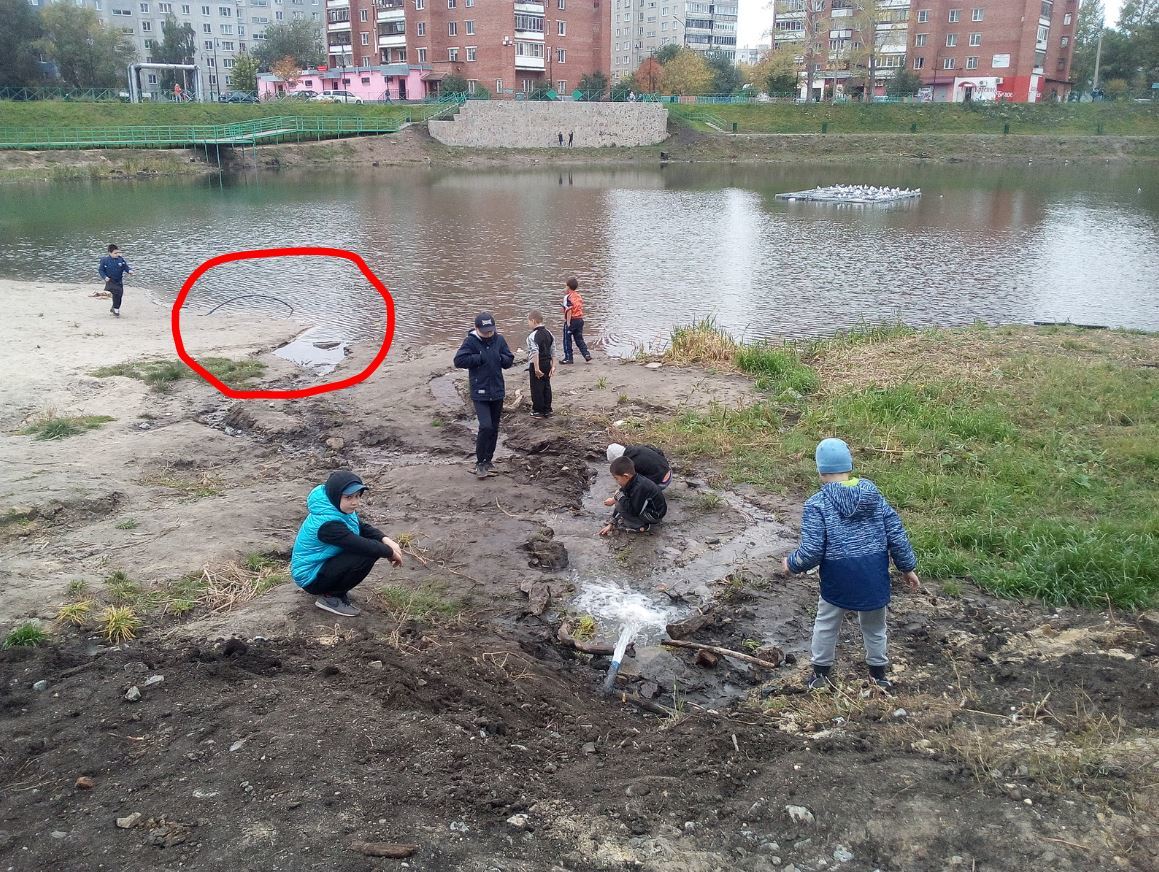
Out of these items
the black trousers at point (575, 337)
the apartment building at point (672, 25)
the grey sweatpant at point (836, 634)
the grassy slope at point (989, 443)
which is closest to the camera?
the grey sweatpant at point (836, 634)

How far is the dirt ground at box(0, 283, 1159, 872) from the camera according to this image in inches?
179

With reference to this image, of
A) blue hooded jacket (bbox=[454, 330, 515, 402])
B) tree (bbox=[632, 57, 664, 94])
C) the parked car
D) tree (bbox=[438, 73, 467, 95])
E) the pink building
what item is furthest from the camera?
tree (bbox=[632, 57, 664, 94])

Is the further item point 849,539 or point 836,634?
point 836,634

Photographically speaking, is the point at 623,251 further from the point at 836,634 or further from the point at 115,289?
the point at 836,634

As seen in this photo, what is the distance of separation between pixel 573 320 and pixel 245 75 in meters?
88.4

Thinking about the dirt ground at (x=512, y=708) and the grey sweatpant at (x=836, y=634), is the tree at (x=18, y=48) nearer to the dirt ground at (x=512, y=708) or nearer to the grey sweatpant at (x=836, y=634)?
the dirt ground at (x=512, y=708)

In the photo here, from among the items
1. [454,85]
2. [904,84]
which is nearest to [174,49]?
[454,85]

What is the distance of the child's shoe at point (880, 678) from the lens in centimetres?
645

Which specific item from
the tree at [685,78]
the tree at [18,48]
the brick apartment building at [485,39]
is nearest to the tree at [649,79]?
the tree at [685,78]

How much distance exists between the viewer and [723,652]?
710 cm

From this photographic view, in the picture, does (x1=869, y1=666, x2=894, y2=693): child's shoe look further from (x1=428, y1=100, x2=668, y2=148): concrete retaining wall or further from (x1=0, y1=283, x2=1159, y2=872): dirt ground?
(x1=428, y1=100, x2=668, y2=148): concrete retaining wall

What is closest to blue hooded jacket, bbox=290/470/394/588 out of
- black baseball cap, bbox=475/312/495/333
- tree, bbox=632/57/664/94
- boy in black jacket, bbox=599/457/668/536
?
boy in black jacket, bbox=599/457/668/536

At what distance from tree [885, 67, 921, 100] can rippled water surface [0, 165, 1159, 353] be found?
41308 millimetres

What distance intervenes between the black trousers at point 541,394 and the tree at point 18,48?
80334 mm
